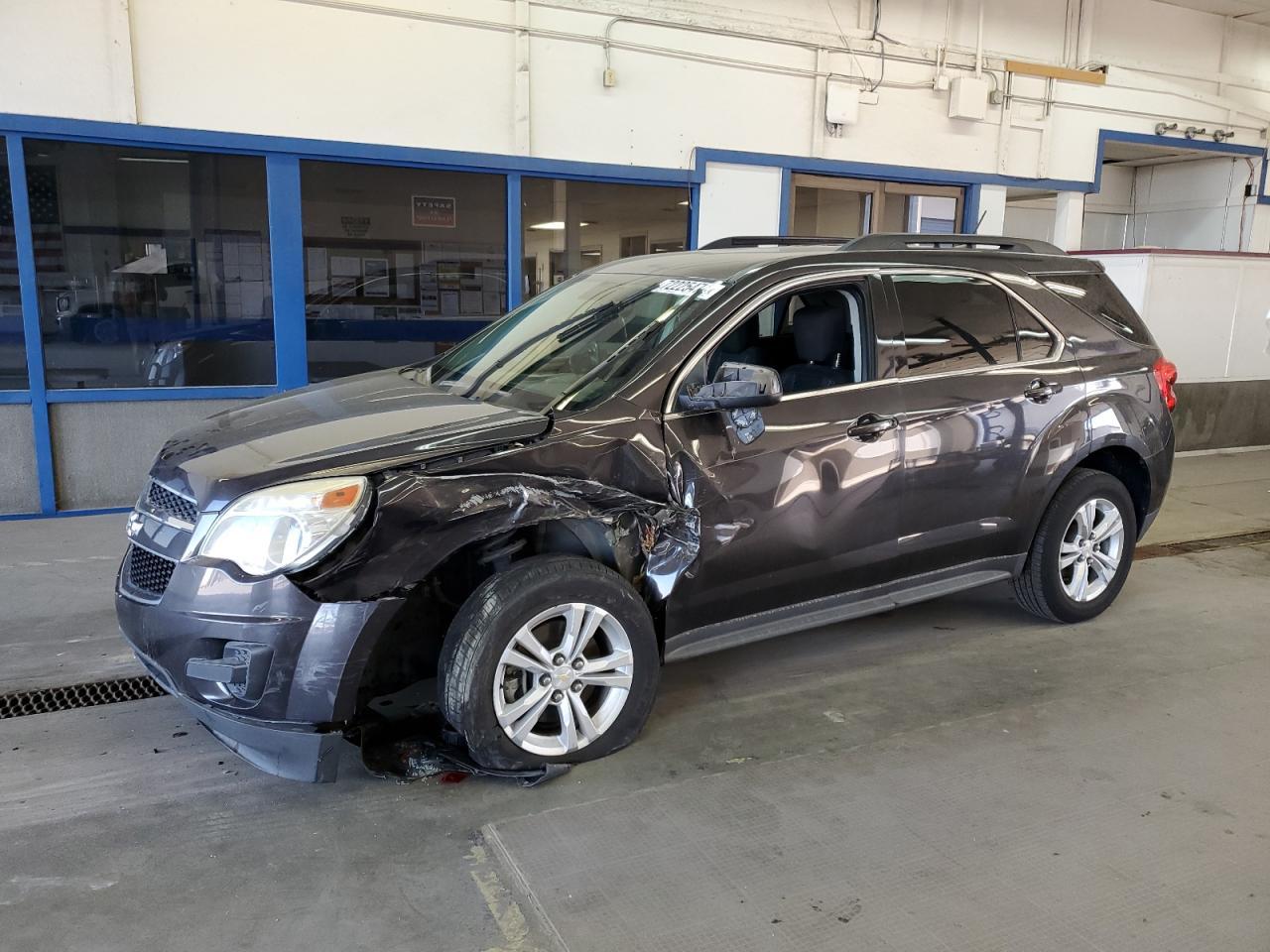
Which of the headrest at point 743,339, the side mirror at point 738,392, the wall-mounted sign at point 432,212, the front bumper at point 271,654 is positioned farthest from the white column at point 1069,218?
the front bumper at point 271,654

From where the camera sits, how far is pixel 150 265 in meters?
6.54

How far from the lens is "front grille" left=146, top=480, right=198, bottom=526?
2.95 m

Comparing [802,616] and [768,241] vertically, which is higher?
[768,241]

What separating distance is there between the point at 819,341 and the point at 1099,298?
5.39ft

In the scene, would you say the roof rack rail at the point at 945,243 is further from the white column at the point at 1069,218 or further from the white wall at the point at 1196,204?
the white wall at the point at 1196,204

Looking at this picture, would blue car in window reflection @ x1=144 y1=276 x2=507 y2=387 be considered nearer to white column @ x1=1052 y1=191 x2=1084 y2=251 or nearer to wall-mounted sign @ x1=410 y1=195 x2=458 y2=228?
wall-mounted sign @ x1=410 y1=195 x2=458 y2=228

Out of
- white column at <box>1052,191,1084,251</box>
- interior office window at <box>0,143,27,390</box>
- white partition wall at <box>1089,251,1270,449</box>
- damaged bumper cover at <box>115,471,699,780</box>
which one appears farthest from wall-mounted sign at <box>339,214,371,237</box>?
white column at <box>1052,191,1084,251</box>

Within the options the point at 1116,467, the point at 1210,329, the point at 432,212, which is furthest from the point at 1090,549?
the point at 1210,329

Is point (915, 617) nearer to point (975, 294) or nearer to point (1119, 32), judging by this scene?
point (975, 294)

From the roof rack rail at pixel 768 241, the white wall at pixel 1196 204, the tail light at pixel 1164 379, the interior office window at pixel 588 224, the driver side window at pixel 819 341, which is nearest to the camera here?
the driver side window at pixel 819 341

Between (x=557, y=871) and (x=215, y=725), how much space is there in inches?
44.3

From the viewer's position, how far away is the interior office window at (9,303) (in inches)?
238

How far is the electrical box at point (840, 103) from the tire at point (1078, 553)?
502 centimetres

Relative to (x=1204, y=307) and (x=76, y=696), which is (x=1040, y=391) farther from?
(x=1204, y=307)
